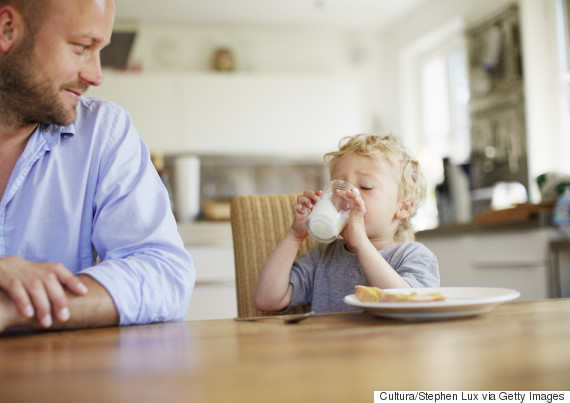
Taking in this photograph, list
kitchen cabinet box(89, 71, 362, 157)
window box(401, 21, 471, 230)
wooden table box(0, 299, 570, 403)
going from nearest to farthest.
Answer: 1. wooden table box(0, 299, 570, 403)
2. window box(401, 21, 471, 230)
3. kitchen cabinet box(89, 71, 362, 157)

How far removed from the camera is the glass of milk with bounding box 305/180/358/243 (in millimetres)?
1062

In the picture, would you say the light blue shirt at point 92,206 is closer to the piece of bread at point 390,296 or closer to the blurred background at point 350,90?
the piece of bread at point 390,296

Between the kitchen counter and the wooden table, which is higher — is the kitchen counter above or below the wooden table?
above

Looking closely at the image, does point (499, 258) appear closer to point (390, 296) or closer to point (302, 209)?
point (302, 209)

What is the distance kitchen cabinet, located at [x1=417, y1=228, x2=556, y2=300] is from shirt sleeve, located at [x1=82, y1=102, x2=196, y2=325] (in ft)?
7.33

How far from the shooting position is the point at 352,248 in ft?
4.16

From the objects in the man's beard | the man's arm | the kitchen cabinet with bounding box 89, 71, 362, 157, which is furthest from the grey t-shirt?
the kitchen cabinet with bounding box 89, 71, 362, 157

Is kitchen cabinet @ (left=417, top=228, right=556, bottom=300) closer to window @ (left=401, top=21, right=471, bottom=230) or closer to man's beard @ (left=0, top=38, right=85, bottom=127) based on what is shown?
window @ (left=401, top=21, right=471, bottom=230)

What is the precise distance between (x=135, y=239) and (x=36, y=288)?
0.30 m

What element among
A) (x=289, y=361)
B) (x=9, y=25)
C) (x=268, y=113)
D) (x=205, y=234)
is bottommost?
(x=289, y=361)

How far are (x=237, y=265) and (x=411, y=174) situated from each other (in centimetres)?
44

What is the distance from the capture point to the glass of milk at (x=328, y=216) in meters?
1.06

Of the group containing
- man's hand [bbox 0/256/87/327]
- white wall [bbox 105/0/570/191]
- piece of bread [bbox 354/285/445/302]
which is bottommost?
piece of bread [bbox 354/285/445/302]

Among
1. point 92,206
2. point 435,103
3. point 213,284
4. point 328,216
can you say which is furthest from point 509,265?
point 435,103
